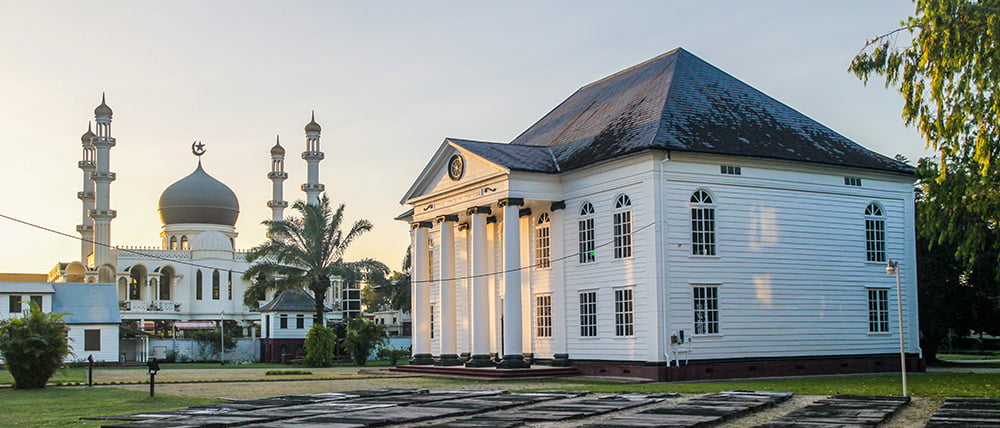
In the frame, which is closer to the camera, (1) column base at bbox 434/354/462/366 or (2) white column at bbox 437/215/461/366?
(1) column base at bbox 434/354/462/366

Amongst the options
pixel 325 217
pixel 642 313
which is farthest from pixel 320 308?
pixel 642 313

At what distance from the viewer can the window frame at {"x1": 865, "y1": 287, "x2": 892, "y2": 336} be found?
116 feet

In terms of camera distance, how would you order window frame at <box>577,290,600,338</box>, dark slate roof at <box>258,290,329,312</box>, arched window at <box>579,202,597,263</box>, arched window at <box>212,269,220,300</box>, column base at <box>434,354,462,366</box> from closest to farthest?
window frame at <box>577,290,600,338</box> → arched window at <box>579,202,597,263</box> → column base at <box>434,354,462,366</box> → dark slate roof at <box>258,290,329,312</box> → arched window at <box>212,269,220,300</box>

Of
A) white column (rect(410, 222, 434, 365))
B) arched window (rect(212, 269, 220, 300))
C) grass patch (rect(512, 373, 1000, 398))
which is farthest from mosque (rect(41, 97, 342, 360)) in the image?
grass patch (rect(512, 373, 1000, 398))

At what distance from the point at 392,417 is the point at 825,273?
2134 centimetres

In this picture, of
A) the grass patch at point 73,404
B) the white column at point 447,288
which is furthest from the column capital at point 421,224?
the grass patch at point 73,404

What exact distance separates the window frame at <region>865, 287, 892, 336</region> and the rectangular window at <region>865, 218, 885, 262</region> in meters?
1.08

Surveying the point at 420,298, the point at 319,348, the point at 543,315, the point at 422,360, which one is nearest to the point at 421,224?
the point at 420,298

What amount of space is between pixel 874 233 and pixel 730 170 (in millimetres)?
6550

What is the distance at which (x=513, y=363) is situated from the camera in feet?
114

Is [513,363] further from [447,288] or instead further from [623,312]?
[447,288]

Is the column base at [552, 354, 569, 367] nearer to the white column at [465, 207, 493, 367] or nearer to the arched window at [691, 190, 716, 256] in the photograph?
the white column at [465, 207, 493, 367]

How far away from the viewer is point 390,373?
1571 inches

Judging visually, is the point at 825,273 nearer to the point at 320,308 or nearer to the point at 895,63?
the point at 895,63
